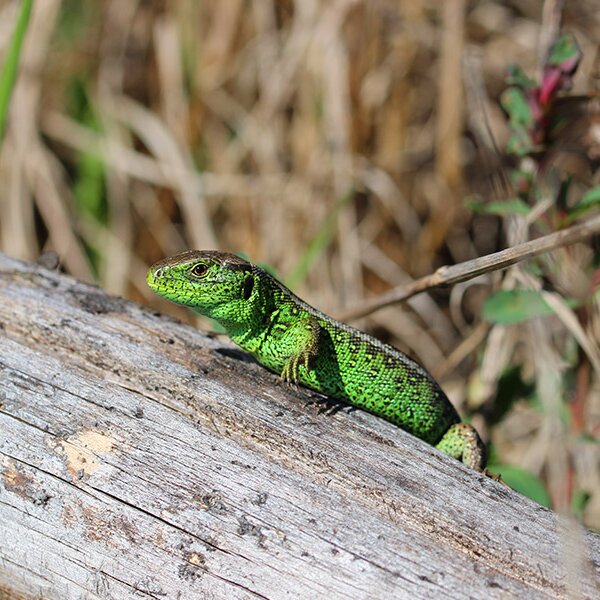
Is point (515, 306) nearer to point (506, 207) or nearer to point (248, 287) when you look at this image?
point (506, 207)

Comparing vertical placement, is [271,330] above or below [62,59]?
below

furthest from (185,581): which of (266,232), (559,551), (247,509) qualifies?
(266,232)

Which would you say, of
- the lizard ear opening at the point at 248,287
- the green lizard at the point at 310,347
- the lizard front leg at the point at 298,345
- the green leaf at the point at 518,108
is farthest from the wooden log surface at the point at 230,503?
the green leaf at the point at 518,108

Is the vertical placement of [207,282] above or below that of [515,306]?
below

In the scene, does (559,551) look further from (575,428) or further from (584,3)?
(584,3)

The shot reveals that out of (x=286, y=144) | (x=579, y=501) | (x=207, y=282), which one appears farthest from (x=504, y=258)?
(x=286, y=144)

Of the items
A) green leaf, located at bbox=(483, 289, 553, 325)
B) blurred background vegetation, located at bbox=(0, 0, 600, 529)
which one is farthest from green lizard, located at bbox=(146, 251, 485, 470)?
blurred background vegetation, located at bbox=(0, 0, 600, 529)

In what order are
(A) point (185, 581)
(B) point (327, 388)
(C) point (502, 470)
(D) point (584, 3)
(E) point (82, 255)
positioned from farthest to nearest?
(E) point (82, 255), (D) point (584, 3), (C) point (502, 470), (B) point (327, 388), (A) point (185, 581)

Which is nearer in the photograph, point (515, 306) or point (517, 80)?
point (515, 306)
